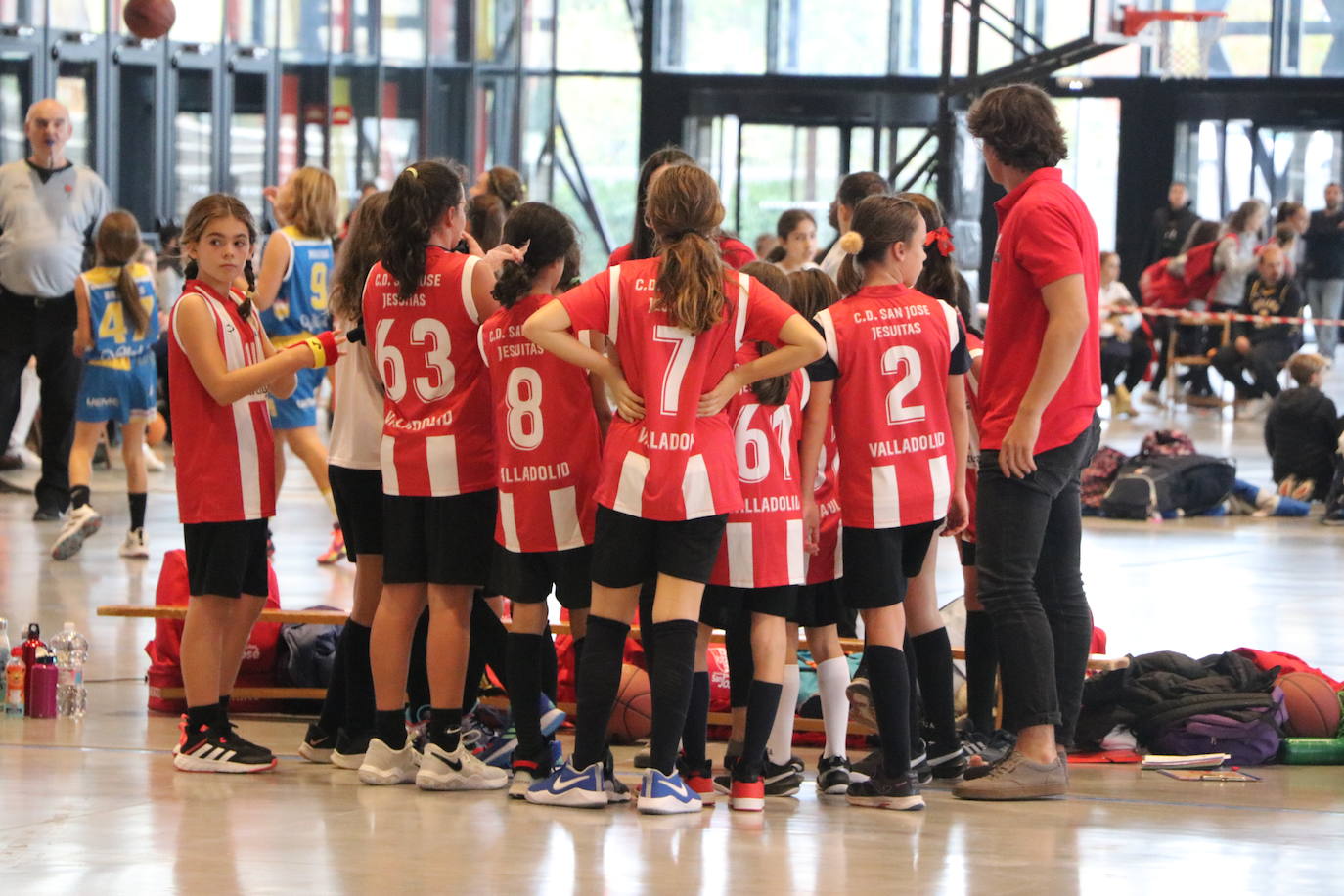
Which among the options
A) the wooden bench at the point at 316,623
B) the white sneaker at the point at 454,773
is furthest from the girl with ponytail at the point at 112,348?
the white sneaker at the point at 454,773

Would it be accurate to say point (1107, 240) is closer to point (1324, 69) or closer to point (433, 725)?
point (1324, 69)

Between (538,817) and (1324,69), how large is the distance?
20.6m

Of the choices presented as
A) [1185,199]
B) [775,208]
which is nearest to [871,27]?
[775,208]

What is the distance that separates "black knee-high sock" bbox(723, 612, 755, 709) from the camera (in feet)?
14.7

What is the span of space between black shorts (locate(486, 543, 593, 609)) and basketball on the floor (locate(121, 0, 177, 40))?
602 centimetres

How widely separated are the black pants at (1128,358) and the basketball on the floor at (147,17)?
9.61 metres

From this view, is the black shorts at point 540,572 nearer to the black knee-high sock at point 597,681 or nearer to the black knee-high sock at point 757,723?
the black knee-high sock at point 597,681

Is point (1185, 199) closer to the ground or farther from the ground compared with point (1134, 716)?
farther from the ground

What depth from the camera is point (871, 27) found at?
2322 centimetres

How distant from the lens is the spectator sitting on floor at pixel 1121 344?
16609 millimetres

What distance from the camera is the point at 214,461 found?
4.60 m

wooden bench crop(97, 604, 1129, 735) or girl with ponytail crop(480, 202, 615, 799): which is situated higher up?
girl with ponytail crop(480, 202, 615, 799)

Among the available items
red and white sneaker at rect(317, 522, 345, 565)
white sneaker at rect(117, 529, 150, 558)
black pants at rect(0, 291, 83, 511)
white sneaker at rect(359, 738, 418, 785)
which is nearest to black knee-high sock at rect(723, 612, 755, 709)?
white sneaker at rect(359, 738, 418, 785)

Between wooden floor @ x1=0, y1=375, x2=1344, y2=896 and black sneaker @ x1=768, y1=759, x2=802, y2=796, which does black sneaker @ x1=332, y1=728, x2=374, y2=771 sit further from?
black sneaker @ x1=768, y1=759, x2=802, y2=796
